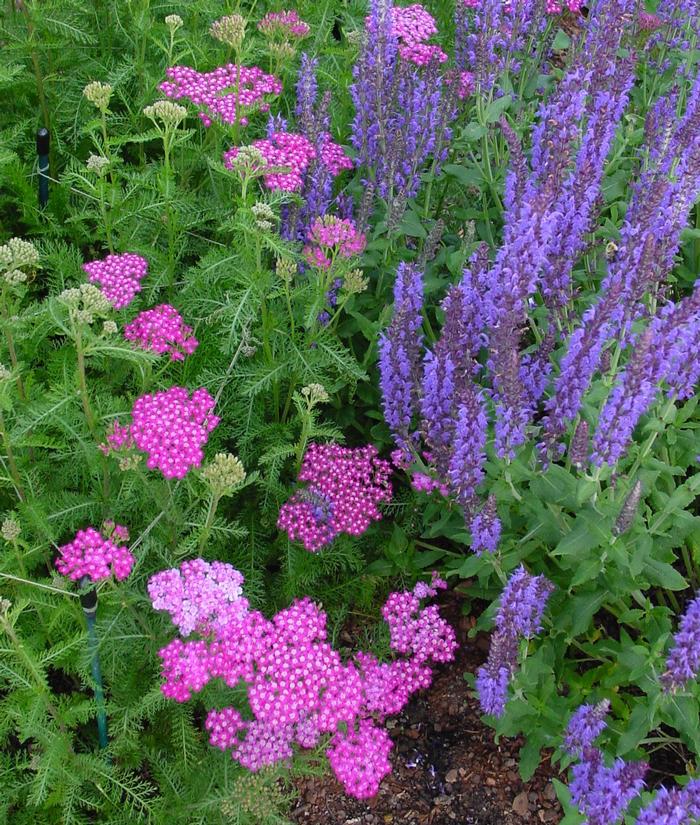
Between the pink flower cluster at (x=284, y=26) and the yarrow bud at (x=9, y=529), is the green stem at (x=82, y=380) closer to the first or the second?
the yarrow bud at (x=9, y=529)

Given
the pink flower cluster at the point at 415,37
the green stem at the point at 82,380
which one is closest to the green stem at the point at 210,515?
the green stem at the point at 82,380

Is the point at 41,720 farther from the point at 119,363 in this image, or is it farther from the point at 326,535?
the point at 119,363

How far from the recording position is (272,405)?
4.14 m

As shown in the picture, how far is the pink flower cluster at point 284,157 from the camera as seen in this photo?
12.1 ft

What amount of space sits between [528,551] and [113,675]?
167cm

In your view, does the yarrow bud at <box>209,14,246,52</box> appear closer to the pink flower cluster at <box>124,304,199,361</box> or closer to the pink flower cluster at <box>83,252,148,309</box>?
the pink flower cluster at <box>83,252,148,309</box>

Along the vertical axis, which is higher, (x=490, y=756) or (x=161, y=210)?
(x=161, y=210)

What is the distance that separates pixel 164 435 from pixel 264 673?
0.87 metres

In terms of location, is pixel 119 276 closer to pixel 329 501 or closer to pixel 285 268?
pixel 285 268

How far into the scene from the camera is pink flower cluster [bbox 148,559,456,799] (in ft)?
9.23

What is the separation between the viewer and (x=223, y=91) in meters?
4.01

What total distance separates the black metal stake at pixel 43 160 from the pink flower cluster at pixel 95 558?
195cm

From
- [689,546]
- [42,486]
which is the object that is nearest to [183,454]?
[42,486]

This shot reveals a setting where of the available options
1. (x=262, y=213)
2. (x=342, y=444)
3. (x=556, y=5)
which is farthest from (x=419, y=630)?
(x=556, y=5)
